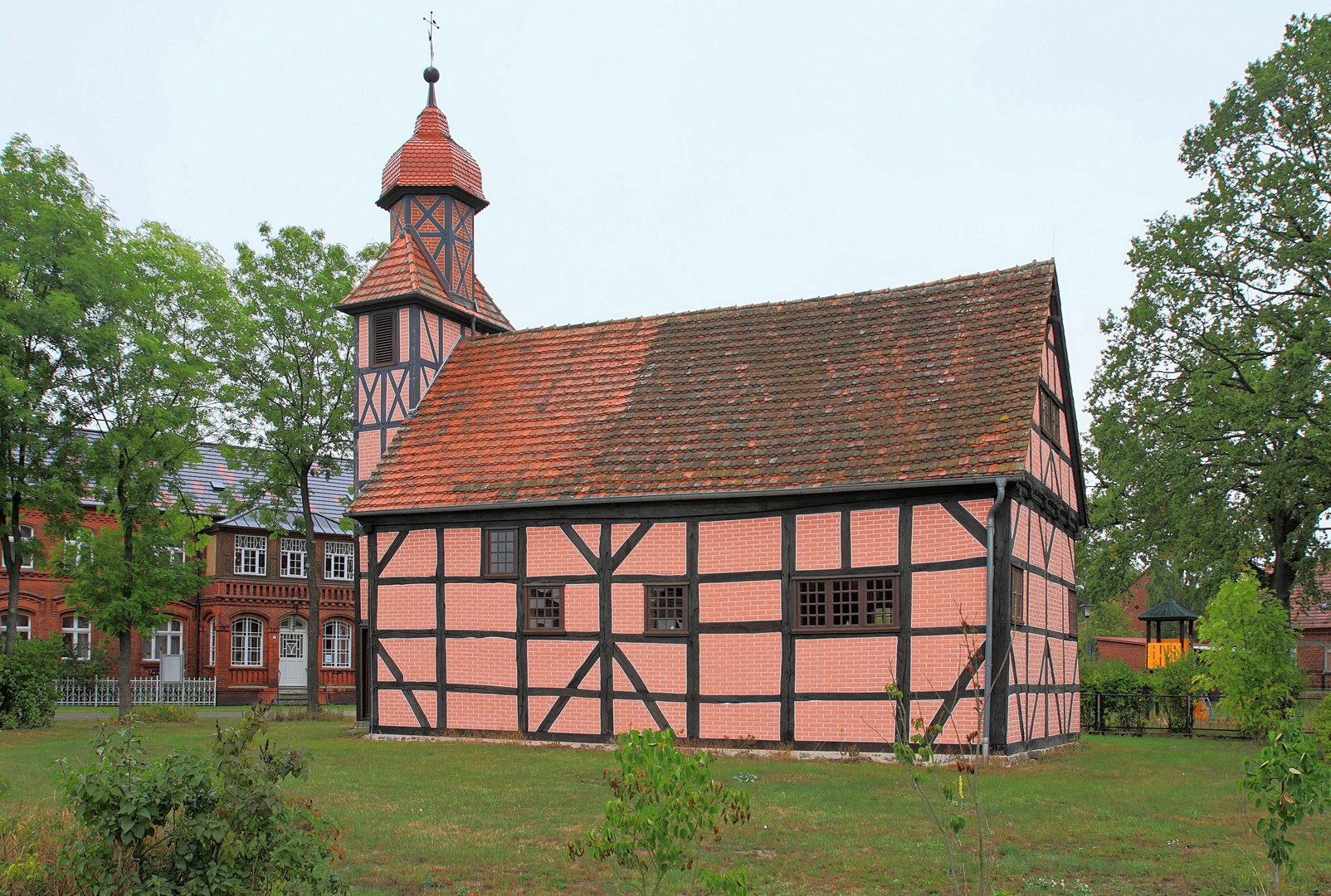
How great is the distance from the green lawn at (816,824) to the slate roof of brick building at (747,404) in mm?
4472

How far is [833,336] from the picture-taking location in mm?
20219

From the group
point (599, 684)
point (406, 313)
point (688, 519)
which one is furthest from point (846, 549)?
point (406, 313)

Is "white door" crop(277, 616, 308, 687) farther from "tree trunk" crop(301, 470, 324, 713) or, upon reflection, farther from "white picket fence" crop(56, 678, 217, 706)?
"tree trunk" crop(301, 470, 324, 713)

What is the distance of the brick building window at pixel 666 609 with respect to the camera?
1805 centimetres

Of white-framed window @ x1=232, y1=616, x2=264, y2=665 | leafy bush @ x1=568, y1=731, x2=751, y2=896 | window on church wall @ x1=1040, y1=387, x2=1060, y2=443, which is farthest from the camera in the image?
white-framed window @ x1=232, y1=616, x2=264, y2=665

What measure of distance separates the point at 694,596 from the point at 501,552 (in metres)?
3.78

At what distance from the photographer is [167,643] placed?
3959cm

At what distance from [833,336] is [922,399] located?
2.93 meters

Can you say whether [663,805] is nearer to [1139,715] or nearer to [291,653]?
[1139,715]

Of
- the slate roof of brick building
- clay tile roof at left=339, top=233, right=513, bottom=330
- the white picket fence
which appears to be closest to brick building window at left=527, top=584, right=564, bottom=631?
the slate roof of brick building

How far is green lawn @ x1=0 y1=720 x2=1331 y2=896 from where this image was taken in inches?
332

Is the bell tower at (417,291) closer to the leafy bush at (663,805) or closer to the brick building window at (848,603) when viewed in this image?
the brick building window at (848,603)

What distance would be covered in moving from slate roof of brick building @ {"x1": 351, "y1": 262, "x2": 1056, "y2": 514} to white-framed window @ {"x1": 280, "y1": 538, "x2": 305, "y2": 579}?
864 inches

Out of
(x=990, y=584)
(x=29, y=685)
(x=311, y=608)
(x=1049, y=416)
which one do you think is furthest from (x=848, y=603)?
(x=311, y=608)
